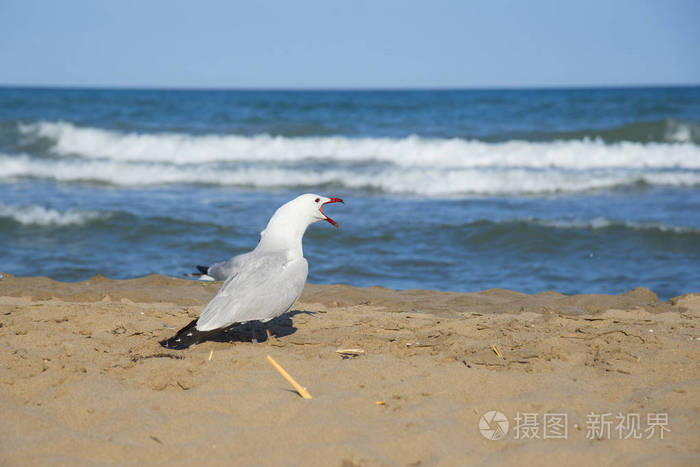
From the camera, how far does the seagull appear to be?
3.67 meters

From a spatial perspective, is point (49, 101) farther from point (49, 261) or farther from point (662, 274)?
point (662, 274)

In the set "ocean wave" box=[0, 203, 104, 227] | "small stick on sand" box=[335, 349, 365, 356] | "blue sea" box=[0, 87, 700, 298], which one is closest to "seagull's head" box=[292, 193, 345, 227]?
"small stick on sand" box=[335, 349, 365, 356]

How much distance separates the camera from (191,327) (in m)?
3.67

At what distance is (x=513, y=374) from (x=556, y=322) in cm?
135

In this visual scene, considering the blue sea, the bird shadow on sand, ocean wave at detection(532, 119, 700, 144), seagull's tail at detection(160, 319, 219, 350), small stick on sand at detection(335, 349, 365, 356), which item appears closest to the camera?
seagull's tail at detection(160, 319, 219, 350)

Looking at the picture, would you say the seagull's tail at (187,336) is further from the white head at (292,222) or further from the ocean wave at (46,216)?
the ocean wave at (46,216)

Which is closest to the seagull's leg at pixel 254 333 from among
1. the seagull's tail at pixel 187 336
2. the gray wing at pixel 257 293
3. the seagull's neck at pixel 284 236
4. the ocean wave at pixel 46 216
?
the gray wing at pixel 257 293

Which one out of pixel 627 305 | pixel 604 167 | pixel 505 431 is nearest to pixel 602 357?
pixel 505 431

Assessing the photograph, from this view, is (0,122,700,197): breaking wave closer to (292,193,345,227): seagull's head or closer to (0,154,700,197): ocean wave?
(0,154,700,197): ocean wave

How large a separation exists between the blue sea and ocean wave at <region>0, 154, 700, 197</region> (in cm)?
6

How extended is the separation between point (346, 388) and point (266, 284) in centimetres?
89

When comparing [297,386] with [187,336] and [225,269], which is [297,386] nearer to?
[187,336]

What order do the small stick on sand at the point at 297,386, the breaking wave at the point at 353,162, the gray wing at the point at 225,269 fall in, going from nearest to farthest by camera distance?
the small stick on sand at the point at 297,386 → the gray wing at the point at 225,269 → the breaking wave at the point at 353,162

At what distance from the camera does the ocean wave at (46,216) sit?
9.69 m
